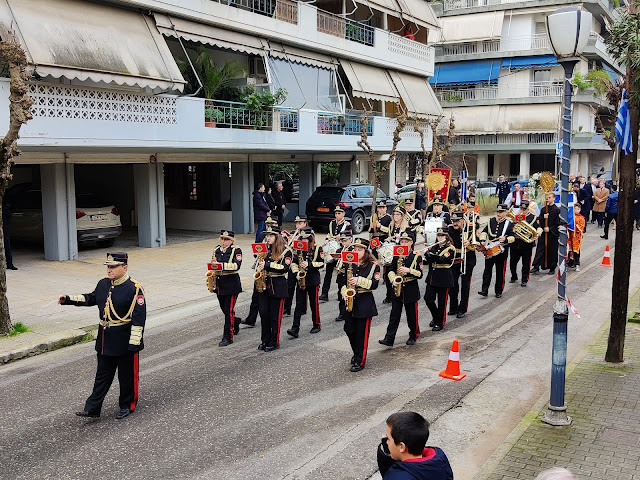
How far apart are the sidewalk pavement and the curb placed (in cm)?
697

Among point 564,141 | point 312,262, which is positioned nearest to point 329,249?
point 312,262

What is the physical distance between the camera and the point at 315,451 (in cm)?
651

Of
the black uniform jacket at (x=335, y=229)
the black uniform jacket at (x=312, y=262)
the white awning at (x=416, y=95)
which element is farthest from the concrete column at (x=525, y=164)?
the black uniform jacket at (x=312, y=262)

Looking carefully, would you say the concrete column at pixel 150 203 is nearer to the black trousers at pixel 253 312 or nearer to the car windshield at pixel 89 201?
the car windshield at pixel 89 201

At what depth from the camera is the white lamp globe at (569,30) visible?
688cm

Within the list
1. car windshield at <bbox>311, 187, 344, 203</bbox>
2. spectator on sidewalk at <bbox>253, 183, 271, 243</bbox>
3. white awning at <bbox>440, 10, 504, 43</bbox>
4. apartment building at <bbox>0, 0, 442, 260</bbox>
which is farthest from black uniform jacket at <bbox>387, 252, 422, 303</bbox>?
white awning at <bbox>440, 10, 504, 43</bbox>

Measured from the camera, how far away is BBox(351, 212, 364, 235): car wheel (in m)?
23.0

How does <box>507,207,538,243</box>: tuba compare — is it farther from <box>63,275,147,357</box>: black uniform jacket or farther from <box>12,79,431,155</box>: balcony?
<box>63,275,147,357</box>: black uniform jacket

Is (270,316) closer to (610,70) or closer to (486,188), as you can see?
(486,188)

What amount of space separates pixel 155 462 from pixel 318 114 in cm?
1803

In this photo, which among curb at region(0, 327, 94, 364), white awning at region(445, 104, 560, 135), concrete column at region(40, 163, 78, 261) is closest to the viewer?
curb at region(0, 327, 94, 364)

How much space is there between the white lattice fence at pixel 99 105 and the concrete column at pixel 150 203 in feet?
8.11

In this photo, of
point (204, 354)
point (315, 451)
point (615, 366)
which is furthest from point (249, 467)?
point (615, 366)

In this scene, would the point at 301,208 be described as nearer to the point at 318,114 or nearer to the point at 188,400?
the point at 318,114
